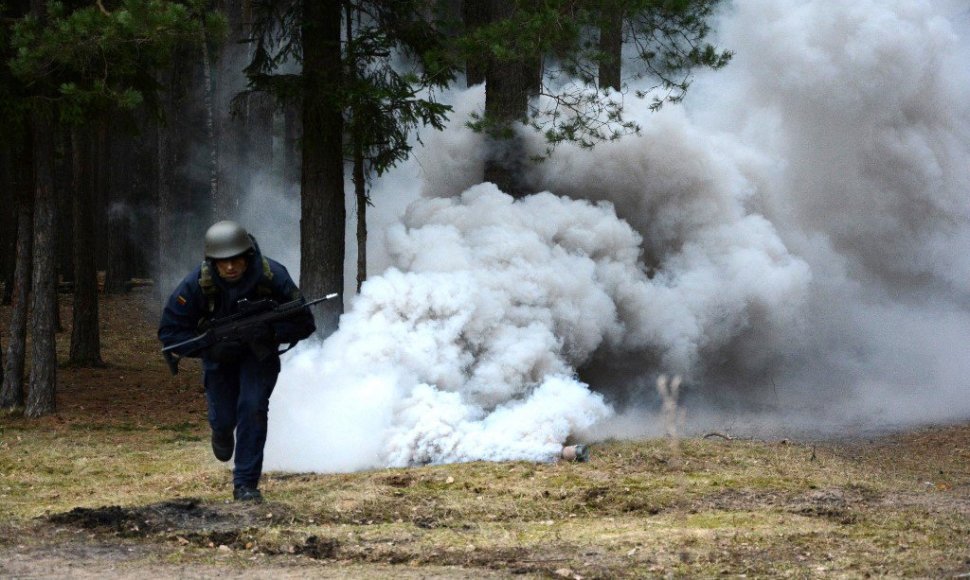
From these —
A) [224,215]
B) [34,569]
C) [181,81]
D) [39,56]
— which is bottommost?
[34,569]

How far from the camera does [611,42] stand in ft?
46.6

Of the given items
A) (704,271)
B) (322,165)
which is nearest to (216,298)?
(322,165)

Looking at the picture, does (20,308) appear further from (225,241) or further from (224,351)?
(225,241)

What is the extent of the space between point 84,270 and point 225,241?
12.0 m

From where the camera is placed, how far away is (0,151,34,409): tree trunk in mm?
14430

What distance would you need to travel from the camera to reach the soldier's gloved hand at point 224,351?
784 cm

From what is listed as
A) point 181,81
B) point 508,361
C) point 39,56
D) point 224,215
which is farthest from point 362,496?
point 224,215

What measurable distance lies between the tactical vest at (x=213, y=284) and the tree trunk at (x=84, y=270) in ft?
37.2

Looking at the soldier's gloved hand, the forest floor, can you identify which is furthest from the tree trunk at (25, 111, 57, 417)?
the soldier's gloved hand

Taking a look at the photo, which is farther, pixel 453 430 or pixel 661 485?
pixel 453 430

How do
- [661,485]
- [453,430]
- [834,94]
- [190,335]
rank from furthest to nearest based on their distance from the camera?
[834,94], [453,430], [661,485], [190,335]

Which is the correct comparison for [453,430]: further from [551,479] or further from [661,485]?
[661,485]

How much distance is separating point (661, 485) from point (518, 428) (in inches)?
73.9

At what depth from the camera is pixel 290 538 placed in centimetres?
695
